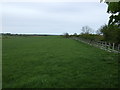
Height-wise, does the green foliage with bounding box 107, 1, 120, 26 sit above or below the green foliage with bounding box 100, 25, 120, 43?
above

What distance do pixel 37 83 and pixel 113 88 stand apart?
2217 millimetres

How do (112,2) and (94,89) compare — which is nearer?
(94,89)

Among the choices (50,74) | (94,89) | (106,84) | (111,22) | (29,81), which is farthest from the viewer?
(50,74)

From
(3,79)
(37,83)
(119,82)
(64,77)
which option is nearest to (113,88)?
(119,82)

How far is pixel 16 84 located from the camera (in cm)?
519

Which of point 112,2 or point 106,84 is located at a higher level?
point 112,2

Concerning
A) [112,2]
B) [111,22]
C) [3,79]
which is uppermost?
[112,2]

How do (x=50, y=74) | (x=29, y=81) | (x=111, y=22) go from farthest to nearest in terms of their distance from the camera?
(x=50, y=74), (x=111, y=22), (x=29, y=81)

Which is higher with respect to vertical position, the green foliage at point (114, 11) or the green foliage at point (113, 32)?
the green foliage at point (114, 11)

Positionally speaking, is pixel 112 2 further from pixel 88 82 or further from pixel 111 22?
pixel 88 82

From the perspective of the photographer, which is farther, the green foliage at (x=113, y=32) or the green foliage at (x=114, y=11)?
the green foliage at (x=113, y=32)

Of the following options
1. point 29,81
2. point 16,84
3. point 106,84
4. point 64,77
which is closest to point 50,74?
point 64,77

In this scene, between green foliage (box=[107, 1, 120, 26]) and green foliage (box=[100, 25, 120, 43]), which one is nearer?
green foliage (box=[107, 1, 120, 26])

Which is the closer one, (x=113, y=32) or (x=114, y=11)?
(x=114, y=11)
